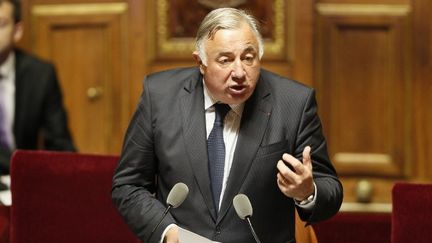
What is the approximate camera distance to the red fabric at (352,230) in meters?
3.04

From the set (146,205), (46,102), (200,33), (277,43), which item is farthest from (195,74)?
(277,43)

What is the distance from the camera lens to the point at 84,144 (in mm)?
4352

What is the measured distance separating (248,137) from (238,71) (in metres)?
0.19

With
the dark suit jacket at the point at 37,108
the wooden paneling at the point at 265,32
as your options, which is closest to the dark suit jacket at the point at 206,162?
the dark suit jacket at the point at 37,108

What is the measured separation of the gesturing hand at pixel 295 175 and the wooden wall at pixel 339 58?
1995mm

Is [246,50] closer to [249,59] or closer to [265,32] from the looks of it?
[249,59]

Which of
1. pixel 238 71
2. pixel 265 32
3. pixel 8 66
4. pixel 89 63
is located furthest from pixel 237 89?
pixel 89 63

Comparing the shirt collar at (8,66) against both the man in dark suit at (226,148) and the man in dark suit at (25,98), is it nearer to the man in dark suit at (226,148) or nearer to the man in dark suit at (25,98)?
the man in dark suit at (25,98)

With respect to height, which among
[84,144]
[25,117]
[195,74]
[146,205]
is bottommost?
[84,144]

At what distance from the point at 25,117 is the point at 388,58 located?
160 cm

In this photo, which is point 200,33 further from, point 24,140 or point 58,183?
point 24,140

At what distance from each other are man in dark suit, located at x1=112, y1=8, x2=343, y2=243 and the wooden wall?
1.70m

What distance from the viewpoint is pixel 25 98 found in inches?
146

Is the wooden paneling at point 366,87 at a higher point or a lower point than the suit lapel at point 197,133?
lower
